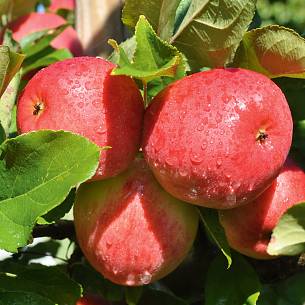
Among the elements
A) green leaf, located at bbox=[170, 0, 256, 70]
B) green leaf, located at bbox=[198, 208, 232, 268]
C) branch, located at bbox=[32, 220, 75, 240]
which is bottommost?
branch, located at bbox=[32, 220, 75, 240]

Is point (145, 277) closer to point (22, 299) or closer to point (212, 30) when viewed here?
point (22, 299)

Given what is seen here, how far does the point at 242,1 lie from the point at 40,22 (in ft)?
2.51

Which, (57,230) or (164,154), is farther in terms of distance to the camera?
(57,230)

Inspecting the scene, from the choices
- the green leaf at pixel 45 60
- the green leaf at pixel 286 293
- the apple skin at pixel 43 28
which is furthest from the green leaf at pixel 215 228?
the apple skin at pixel 43 28

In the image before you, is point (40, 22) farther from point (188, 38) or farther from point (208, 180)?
point (208, 180)

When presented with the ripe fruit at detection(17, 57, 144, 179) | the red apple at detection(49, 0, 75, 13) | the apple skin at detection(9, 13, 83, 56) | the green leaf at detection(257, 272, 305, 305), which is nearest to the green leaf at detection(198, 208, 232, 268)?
the ripe fruit at detection(17, 57, 144, 179)

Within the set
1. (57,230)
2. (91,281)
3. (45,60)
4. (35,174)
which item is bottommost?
(91,281)

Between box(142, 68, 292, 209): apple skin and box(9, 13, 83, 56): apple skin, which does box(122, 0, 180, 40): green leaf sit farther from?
box(9, 13, 83, 56): apple skin

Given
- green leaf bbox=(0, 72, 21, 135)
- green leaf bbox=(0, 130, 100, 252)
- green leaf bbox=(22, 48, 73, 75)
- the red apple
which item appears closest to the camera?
green leaf bbox=(0, 130, 100, 252)

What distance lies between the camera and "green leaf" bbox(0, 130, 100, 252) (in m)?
0.68

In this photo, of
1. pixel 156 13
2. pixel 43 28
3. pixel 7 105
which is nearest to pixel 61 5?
pixel 43 28

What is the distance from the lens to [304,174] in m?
0.86

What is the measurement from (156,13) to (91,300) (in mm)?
373

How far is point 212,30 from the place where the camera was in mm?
796
